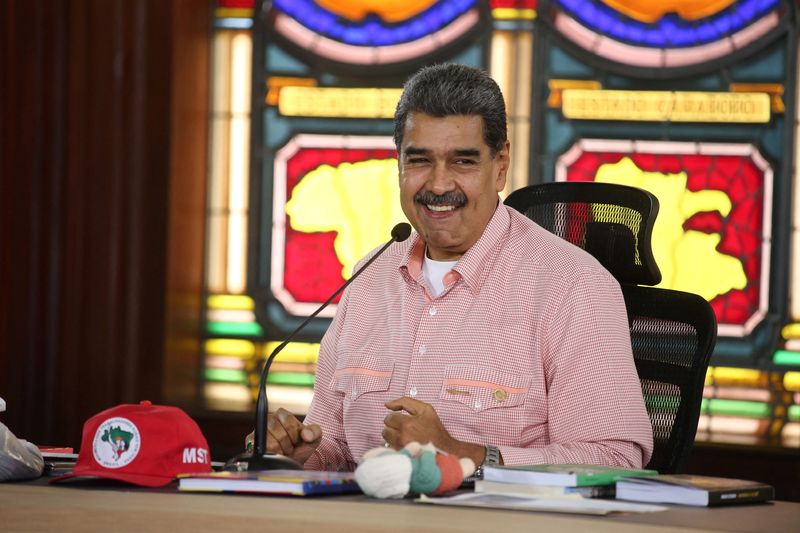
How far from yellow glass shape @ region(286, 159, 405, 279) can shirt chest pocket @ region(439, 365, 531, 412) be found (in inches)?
68.0

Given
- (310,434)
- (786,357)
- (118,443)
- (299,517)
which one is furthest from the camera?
(786,357)

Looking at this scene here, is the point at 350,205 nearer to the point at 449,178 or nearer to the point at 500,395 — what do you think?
the point at 449,178

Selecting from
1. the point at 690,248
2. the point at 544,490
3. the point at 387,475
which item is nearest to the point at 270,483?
the point at 387,475

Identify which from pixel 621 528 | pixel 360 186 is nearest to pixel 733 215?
pixel 360 186

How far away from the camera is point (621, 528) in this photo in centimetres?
133

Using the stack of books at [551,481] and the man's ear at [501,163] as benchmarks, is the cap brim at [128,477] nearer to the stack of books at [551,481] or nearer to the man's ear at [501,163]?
the stack of books at [551,481]

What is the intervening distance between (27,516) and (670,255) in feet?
8.20

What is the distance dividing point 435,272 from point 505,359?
0.91ft

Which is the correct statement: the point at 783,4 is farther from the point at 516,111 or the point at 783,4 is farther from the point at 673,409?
the point at 673,409

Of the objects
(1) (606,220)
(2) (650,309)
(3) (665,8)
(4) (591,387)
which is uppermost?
(3) (665,8)

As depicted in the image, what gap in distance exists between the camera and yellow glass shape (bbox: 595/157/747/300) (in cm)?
359

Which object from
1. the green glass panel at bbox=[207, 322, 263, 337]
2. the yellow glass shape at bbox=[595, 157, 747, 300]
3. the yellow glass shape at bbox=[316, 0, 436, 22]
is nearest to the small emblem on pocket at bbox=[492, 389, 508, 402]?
the yellow glass shape at bbox=[595, 157, 747, 300]

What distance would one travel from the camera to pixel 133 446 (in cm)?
162

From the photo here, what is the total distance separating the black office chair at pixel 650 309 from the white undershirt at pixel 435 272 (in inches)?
10.8
